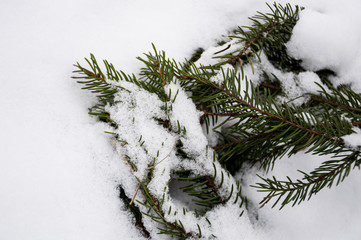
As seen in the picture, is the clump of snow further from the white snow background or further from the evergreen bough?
the evergreen bough

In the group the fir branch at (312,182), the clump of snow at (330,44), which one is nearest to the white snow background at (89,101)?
the clump of snow at (330,44)

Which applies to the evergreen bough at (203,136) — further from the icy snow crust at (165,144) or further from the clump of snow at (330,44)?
the clump of snow at (330,44)

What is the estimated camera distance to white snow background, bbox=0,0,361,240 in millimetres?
612

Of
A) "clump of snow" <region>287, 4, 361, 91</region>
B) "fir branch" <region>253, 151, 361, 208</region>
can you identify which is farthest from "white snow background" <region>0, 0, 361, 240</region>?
"fir branch" <region>253, 151, 361, 208</region>

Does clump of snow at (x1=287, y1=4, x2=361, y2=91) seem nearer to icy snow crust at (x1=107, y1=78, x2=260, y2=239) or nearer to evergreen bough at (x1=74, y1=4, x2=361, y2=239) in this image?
evergreen bough at (x1=74, y1=4, x2=361, y2=239)

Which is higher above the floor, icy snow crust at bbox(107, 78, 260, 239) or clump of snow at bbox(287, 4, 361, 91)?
clump of snow at bbox(287, 4, 361, 91)

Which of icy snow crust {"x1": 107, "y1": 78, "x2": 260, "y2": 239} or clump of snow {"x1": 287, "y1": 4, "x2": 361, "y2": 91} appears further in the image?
clump of snow {"x1": 287, "y1": 4, "x2": 361, "y2": 91}

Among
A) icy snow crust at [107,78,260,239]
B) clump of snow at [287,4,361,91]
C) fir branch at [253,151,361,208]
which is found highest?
clump of snow at [287,4,361,91]

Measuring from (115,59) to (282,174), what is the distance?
0.58 meters

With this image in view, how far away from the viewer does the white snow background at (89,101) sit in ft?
2.01

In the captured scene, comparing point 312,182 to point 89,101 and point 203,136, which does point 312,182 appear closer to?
point 203,136

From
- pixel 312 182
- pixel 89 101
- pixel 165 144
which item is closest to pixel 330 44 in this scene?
pixel 312 182

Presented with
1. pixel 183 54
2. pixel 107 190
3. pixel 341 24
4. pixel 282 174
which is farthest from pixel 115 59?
pixel 341 24

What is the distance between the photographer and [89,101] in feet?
2.35
